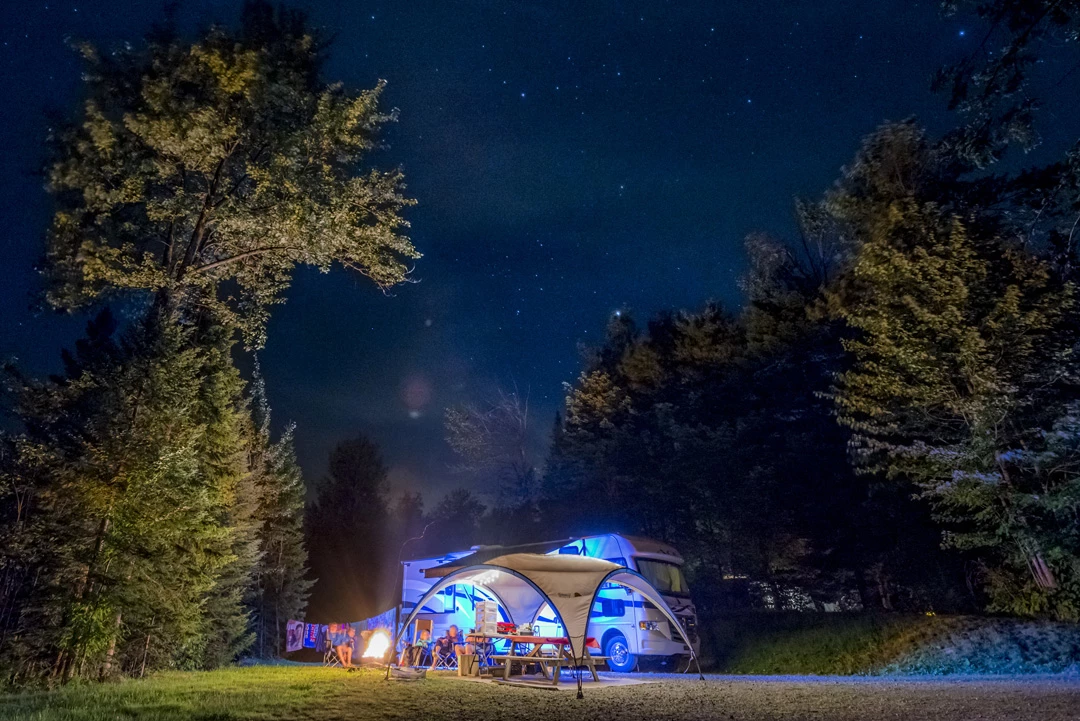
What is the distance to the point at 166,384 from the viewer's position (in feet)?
38.4

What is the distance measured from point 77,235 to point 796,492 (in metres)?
19.9

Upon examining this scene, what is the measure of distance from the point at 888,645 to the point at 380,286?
1475cm

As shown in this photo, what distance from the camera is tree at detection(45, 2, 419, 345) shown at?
12.7 metres

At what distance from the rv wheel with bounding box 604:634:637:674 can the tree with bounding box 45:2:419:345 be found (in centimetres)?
1119

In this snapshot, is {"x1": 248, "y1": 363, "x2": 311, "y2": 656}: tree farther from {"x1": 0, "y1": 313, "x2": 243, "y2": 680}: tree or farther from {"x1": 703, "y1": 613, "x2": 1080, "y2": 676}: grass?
{"x1": 703, "y1": 613, "x2": 1080, "y2": 676}: grass

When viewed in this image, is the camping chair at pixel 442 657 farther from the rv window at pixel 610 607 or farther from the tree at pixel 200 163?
the tree at pixel 200 163

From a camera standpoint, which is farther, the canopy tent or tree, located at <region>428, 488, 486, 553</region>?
tree, located at <region>428, 488, 486, 553</region>

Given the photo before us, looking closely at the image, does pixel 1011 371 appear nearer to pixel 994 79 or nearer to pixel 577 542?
pixel 994 79

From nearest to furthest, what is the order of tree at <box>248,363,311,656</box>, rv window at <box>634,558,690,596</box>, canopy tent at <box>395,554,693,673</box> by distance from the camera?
canopy tent at <box>395,554,693,673</box>, rv window at <box>634,558,690,596</box>, tree at <box>248,363,311,656</box>

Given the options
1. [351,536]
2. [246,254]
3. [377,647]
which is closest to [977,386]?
[377,647]

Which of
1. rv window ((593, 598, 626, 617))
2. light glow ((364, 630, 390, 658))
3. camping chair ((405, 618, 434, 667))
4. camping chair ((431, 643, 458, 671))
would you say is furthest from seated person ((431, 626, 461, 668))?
rv window ((593, 598, 626, 617))

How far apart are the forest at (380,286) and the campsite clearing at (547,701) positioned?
87.4 inches

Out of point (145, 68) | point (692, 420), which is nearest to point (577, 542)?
point (692, 420)

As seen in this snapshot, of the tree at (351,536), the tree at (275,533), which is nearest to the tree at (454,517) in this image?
the tree at (351,536)
